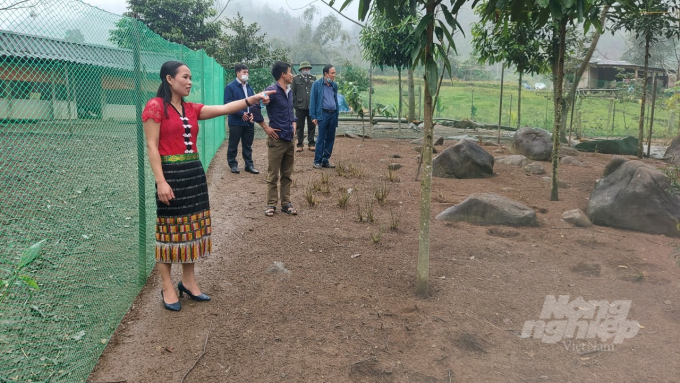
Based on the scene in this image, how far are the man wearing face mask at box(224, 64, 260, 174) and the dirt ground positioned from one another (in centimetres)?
227

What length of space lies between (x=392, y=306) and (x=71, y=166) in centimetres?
224

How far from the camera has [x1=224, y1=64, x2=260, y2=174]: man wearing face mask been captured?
8.16 metres

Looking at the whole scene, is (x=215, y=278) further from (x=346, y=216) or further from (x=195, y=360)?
(x=346, y=216)

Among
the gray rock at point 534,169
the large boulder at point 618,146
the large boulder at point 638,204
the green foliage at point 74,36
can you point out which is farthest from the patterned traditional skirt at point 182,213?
A: the large boulder at point 618,146

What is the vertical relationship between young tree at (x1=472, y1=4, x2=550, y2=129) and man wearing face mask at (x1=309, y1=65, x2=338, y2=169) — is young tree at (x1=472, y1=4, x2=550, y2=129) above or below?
above

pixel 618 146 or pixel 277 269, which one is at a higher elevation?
pixel 618 146

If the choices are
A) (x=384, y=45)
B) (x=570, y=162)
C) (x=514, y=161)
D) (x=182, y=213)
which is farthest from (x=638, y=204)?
(x=384, y=45)

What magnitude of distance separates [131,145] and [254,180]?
13.6ft

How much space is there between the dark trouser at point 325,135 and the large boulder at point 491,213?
3349 mm

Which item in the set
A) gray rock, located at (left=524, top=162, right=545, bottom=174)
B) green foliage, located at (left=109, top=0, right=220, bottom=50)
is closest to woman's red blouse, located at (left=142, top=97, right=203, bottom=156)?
gray rock, located at (left=524, top=162, right=545, bottom=174)

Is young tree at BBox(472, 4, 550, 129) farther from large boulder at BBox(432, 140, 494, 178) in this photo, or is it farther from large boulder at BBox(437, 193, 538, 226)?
large boulder at BBox(437, 193, 538, 226)

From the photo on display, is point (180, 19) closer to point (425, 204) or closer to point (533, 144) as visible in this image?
point (533, 144)

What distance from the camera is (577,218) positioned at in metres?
5.86

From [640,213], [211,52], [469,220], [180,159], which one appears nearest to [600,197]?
[640,213]
